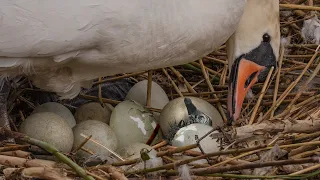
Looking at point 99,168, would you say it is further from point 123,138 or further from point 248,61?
point 248,61

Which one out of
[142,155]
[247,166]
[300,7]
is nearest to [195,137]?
[142,155]

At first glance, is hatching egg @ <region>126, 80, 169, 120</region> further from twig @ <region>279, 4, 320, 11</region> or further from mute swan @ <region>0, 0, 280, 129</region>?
twig @ <region>279, 4, 320, 11</region>

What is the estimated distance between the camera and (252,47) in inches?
105

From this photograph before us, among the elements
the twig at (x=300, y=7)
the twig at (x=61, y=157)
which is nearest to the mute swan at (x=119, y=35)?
the twig at (x=61, y=157)

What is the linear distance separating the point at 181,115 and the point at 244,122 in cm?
21

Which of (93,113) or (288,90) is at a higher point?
(288,90)

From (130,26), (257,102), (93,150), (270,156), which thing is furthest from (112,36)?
(257,102)

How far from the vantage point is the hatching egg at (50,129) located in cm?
247

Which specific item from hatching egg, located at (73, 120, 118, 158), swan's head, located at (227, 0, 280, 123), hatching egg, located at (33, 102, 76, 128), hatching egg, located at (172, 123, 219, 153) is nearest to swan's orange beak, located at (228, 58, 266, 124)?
swan's head, located at (227, 0, 280, 123)

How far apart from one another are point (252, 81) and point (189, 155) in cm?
40

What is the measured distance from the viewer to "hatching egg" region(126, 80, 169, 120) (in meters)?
2.92

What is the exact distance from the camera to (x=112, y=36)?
2357 mm

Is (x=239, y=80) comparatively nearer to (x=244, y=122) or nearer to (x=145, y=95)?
(x=244, y=122)

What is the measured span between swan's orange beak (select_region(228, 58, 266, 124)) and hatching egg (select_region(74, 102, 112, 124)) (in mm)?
400
